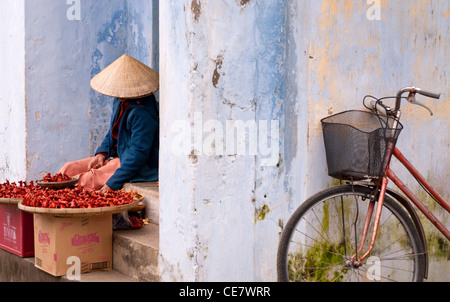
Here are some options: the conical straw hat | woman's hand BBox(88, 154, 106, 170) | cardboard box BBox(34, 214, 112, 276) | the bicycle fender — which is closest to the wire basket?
the bicycle fender

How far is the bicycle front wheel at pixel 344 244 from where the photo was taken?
3580 mm

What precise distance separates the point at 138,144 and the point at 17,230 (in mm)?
1207

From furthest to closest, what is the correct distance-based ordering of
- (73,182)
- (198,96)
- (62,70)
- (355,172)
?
(62,70) < (73,182) < (198,96) < (355,172)

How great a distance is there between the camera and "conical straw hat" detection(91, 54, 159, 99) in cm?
529

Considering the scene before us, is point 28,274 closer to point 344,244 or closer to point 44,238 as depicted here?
point 44,238

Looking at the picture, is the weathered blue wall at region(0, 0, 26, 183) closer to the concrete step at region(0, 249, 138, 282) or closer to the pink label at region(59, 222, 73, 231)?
the concrete step at region(0, 249, 138, 282)

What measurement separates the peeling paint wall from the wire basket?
0.35 m

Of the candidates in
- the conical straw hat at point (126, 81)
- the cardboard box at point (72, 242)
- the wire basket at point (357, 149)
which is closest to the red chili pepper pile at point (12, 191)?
the cardboard box at point (72, 242)

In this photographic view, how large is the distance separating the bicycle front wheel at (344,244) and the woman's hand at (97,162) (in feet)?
8.25

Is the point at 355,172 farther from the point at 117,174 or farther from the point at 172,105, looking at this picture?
the point at 117,174

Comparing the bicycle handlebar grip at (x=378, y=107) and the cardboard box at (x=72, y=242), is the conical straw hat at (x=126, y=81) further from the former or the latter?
the bicycle handlebar grip at (x=378, y=107)
